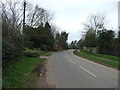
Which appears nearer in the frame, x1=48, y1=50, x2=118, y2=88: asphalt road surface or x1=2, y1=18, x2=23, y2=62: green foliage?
x1=48, y1=50, x2=118, y2=88: asphalt road surface

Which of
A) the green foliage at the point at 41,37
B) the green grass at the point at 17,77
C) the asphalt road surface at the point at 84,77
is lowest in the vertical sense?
the asphalt road surface at the point at 84,77

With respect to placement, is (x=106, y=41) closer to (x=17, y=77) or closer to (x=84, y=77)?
(x=84, y=77)

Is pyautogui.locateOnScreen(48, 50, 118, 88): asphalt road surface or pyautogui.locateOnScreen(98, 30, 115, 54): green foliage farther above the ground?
pyautogui.locateOnScreen(98, 30, 115, 54): green foliage

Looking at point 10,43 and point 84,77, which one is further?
point 10,43

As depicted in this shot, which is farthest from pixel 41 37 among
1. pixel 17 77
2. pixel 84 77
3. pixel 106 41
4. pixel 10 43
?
pixel 17 77

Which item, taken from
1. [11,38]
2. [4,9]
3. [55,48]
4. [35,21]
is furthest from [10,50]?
[55,48]

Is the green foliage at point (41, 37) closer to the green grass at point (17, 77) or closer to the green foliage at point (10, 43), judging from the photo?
the green foliage at point (10, 43)

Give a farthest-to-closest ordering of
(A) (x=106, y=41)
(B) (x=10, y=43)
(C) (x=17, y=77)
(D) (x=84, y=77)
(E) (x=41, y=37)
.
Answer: (E) (x=41, y=37) → (A) (x=106, y=41) → (B) (x=10, y=43) → (D) (x=84, y=77) → (C) (x=17, y=77)

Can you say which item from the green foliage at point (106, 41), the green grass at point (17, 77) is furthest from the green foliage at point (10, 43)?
the green foliage at point (106, 41)

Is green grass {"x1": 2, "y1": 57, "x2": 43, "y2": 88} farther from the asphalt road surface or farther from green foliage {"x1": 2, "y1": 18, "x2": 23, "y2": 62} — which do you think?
the asphalt road surface

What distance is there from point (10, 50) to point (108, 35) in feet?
137

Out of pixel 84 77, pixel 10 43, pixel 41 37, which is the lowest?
pixel 84 77

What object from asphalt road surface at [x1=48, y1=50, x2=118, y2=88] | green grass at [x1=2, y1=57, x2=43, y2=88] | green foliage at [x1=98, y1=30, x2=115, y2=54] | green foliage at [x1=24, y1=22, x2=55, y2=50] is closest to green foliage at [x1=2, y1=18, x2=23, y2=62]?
green grass at [x1=2, y1=57, x2=43, y2=88]

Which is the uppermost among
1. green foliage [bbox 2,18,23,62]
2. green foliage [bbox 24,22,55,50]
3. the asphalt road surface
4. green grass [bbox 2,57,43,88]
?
green foliage [bbox 24,22,55,50]
